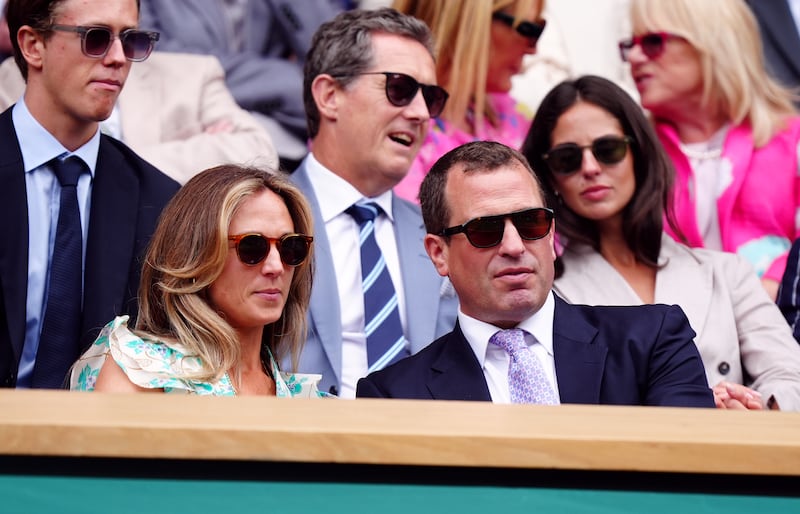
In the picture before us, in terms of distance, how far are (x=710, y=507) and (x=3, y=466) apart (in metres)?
0.83

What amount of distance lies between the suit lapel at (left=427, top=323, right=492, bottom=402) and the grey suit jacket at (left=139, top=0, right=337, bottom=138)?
175 centimetres

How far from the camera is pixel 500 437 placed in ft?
4.44

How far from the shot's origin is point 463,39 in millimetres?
4008

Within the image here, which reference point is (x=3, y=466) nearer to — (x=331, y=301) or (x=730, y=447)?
(x=730, y=447)

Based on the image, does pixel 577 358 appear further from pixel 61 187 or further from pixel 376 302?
pixel 61 187

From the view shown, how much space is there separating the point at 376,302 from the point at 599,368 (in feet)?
3.00

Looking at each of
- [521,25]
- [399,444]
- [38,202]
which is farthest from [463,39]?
[399,444]

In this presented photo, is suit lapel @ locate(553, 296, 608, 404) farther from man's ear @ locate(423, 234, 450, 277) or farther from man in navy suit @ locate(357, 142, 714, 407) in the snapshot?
man's ear @ locate(423, 234, 450, 277)

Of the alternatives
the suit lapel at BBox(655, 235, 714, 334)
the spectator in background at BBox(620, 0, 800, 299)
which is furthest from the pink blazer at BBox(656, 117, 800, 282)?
the suit lapel at BBox(655, 235, 714, 334)

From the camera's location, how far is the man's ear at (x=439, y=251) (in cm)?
267

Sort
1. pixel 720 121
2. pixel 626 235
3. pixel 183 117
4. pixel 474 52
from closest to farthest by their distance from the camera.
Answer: pixel 626 235 → pixel 183 117 → pixel 474 52 → pixel 720 121

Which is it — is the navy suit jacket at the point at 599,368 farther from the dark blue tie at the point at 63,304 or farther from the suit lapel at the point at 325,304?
the dark blue tie at the point at 63,304

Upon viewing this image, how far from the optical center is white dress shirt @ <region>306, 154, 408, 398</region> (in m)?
3.14

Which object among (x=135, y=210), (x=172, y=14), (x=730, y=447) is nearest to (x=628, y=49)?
(x=172, y=14)
